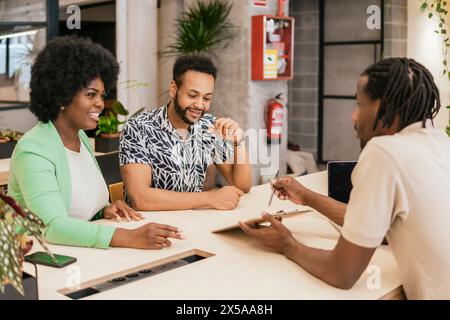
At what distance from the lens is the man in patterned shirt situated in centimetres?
247

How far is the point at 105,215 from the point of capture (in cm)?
212

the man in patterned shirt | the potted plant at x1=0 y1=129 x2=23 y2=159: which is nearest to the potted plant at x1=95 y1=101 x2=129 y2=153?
the potted plant at x1=0 y1=129 x2=23 y2=159

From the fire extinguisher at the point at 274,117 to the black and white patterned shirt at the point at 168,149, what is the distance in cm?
230

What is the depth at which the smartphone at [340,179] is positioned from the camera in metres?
2.22

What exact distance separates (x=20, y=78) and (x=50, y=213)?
2.94m

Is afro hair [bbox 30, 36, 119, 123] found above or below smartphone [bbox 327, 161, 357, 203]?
above

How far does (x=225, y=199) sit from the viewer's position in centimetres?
224

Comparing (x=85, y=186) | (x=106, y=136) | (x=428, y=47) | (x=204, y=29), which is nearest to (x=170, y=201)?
(x=85, y=186)

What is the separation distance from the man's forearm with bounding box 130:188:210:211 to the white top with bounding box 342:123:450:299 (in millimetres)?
940

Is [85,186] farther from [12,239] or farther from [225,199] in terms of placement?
[12,239]

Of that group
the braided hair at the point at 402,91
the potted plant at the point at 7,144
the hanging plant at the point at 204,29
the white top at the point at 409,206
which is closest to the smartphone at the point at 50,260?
the white top at the point at 409,206

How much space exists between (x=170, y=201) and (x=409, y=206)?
1.09 metres

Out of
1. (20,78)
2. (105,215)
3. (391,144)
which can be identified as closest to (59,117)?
(105,215)

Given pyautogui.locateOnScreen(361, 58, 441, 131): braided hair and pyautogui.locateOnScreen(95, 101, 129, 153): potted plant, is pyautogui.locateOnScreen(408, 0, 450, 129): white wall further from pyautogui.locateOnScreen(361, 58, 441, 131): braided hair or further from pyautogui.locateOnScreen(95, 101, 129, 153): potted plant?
pyautogui.locateOnScreen(361, 58, 441, 131): braided hair
